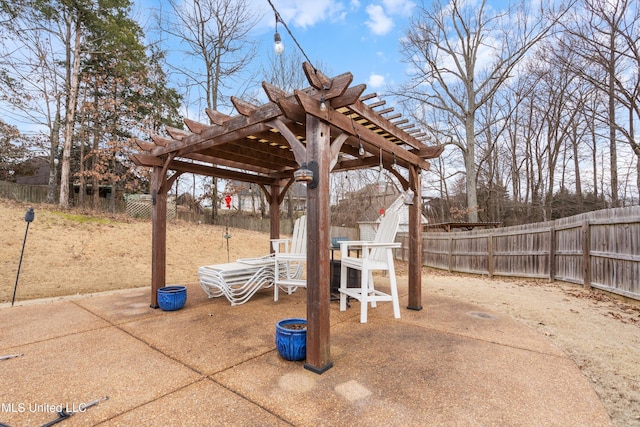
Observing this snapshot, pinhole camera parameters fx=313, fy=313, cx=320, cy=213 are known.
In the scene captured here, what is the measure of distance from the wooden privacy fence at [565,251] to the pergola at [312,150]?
10.2 feet

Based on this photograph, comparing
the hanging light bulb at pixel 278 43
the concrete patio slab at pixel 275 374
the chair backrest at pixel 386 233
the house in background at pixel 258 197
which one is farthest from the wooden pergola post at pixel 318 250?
the house in background at pixel 258 197

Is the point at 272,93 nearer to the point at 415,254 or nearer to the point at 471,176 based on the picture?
the point at 415,254

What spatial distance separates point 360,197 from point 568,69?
1066 cm

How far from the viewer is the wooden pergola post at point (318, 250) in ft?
7.46

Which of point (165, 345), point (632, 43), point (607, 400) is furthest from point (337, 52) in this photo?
point (632, 43)

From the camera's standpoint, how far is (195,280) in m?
6.38

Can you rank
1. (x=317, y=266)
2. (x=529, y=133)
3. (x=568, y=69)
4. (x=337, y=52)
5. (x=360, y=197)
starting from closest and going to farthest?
(x=317, y=266) < (x=337, y=52) < (x=568, y=69) < (x=529, y=133) < (x=360, y=197)

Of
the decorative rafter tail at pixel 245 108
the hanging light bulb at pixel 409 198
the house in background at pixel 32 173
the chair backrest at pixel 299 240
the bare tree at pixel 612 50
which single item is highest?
the bare tree at pixel 612 50

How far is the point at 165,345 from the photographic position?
2662 millimetres

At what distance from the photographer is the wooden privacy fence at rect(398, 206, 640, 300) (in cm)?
446

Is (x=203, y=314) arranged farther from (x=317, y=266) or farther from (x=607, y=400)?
(x=607, y=400)

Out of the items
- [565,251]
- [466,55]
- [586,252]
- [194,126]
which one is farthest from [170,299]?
[466,55]

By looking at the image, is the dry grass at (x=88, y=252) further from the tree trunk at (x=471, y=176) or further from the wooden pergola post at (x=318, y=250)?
the tree trunk at (x=471, y=176)

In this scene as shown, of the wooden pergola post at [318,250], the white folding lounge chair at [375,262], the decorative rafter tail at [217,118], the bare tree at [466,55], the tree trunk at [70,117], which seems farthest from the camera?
the bare tree at [466,55]
